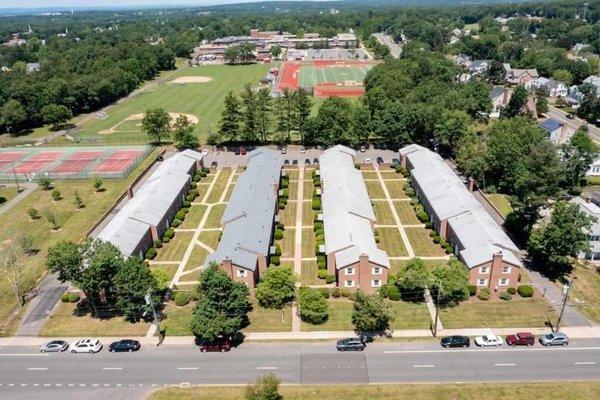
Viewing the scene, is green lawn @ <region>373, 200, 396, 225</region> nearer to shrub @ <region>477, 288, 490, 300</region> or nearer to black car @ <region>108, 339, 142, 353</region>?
shrub @ <region>477, 288, 490, 300</region>

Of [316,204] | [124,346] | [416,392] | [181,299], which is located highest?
[316,204]

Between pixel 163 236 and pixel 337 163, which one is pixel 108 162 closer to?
pixel 163 236

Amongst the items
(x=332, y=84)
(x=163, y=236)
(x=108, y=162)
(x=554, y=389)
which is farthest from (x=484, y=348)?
(x=332, y=84)

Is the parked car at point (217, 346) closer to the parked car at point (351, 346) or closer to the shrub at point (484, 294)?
the parked car at point (351, 346)

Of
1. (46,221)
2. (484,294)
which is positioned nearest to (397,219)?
(484,294)

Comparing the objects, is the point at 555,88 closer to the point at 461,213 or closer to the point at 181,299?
the point at 461,213
